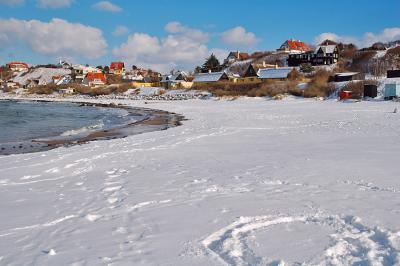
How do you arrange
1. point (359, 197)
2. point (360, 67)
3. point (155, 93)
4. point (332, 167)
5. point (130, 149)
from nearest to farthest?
1. point (359, 197)
2. point (332, 167)
3. point (130, 149)
4. point (360, 67)
5. point (155, 93)

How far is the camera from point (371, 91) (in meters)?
40.3

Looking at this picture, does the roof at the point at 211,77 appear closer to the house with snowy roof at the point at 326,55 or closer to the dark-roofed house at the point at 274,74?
the dark-roofed house at the point at 274,74

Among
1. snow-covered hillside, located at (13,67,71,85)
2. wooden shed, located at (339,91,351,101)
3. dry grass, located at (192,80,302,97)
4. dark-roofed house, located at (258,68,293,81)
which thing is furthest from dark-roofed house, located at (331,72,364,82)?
snow-covered hillside, located at (13,67,71,85)

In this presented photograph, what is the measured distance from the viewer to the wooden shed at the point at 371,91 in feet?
131

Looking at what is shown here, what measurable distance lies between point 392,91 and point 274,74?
33.3 meters

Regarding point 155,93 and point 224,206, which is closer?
point 224,206

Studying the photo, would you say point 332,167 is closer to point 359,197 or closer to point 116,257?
point 359,197

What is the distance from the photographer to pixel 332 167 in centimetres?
901

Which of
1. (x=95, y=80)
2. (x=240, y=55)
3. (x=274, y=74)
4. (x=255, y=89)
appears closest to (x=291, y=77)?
(x=274, y=74)

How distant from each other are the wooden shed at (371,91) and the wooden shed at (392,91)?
1.94 m

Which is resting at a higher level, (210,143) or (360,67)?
(360,67)

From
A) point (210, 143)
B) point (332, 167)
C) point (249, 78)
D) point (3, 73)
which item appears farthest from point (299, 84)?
point (3, 73)

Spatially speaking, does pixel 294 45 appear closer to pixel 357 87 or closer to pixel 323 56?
pixel 323 56

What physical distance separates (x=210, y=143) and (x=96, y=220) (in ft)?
30.5
